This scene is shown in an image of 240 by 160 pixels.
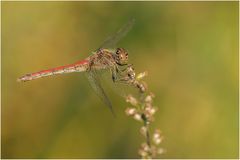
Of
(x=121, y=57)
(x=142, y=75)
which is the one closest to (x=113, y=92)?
(x=121, y=57)

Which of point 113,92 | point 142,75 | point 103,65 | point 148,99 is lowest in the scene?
point 148,99

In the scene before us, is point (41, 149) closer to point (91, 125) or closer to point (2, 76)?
point (91, 125)

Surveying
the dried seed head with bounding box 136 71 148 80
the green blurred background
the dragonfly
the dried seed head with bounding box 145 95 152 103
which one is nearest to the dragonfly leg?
the dragonfly

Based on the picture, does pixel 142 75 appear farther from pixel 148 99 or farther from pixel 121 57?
pixel 121 57

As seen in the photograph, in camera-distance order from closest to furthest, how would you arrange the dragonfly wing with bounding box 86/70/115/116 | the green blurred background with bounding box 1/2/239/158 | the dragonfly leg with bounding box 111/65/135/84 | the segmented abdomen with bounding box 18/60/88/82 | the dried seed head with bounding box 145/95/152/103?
1. the dried seed head with bounding box 145/95/152/103
2. the dragonfly leg with bounding box 111/65/135/84
3. the dragonfly wing with bounding box 86/70/115/116
4. the segmented abdomen with bounding box 18/60/88/82
5. the green blurred background with bounding box 1/2/239/158

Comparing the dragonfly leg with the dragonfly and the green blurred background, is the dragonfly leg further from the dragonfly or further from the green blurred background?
the green blurred background

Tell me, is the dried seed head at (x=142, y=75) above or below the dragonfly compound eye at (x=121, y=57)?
below

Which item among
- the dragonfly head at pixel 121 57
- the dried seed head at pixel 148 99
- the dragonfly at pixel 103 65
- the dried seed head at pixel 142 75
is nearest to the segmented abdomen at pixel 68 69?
the dragonfly at pixel 103 65

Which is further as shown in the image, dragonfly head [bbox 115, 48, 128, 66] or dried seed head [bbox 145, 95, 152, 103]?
dragonfly head [bbox 115, 48, 128, 66]

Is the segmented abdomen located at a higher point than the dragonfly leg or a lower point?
higher

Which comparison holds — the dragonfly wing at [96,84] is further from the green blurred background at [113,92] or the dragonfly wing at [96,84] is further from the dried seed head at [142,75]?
the dried seed head at [142,75]
